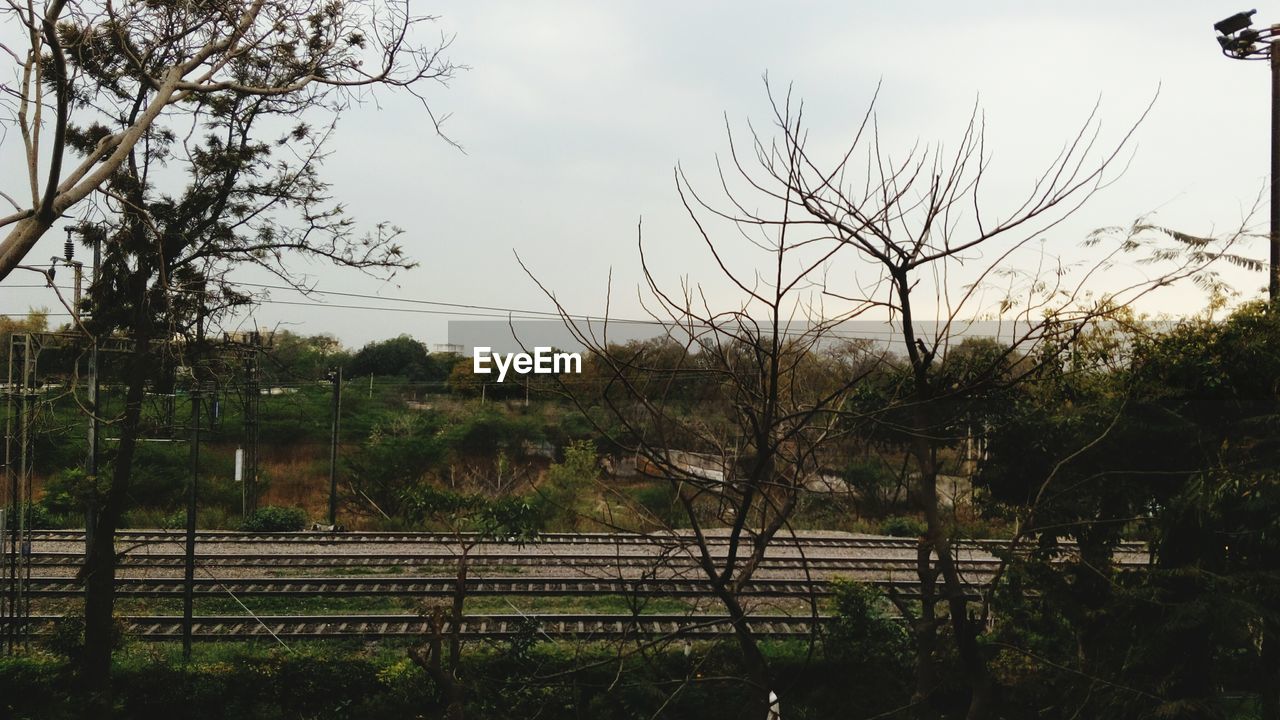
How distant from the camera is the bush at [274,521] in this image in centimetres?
1333

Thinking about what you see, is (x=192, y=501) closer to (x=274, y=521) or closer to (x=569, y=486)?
(x=274, y=521)

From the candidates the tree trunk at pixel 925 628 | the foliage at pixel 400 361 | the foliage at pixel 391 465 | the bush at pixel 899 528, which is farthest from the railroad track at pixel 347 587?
the foliage at pixel 400 361

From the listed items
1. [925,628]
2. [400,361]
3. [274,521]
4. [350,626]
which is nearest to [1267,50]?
[925,628]

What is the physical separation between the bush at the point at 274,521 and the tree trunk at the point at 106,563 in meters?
5.75

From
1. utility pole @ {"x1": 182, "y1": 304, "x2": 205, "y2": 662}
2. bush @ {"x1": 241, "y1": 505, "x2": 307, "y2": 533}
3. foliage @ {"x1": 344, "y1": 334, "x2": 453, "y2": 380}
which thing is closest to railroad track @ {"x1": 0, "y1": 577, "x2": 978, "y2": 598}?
utility pole @ {"x1": 182, "y1": 304, "x2": 205, "y2": 662}

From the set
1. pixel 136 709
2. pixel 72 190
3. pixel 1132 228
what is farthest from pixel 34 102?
pixel 1132 228

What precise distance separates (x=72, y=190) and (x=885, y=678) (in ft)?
19.6

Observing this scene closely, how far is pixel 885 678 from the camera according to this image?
6543 mm

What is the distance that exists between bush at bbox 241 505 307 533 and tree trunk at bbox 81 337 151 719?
575 centimetres

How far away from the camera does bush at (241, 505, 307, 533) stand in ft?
43.7

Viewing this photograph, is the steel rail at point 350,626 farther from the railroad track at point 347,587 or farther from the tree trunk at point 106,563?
the tree trunk at point 106,563

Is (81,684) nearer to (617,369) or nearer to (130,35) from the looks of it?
(130,35)

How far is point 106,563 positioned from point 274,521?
256 inches

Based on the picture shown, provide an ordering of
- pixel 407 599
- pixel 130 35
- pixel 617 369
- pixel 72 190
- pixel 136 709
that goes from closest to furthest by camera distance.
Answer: pixel 617 369 < pixel 72 190 < pixel 130 35 < pixel 136 709 < pixel 407 599
